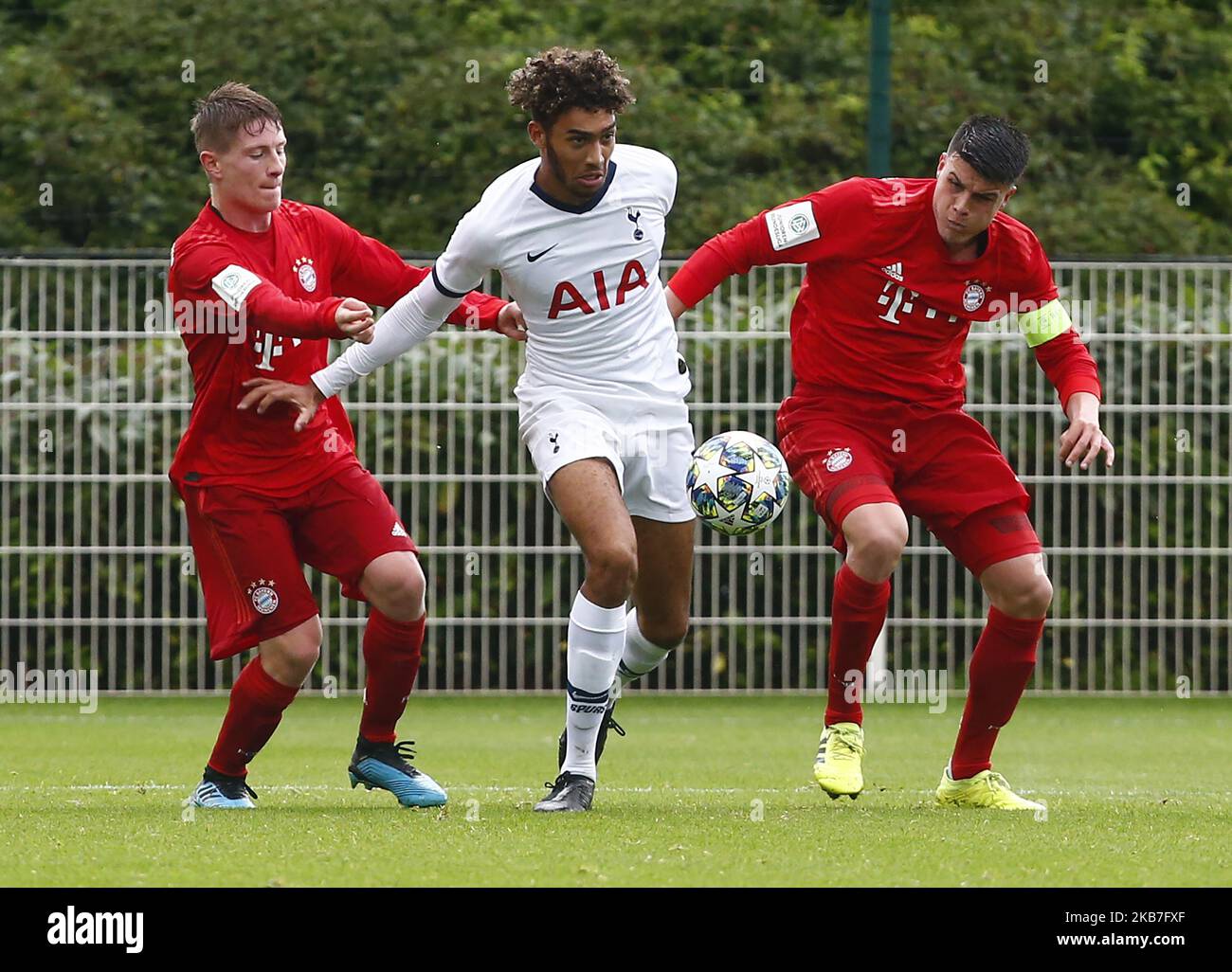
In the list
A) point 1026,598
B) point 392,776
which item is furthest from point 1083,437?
point 392,776

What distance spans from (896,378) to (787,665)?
15.6 feet

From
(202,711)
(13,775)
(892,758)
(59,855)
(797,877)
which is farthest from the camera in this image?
(202,711)

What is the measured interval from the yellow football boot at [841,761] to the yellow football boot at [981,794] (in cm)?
30

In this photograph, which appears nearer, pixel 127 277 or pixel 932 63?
pixel 127 277

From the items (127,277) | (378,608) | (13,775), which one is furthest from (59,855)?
(127,277)

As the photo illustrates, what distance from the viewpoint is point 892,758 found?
899cm

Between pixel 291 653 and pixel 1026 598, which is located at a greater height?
pixel 1026 598

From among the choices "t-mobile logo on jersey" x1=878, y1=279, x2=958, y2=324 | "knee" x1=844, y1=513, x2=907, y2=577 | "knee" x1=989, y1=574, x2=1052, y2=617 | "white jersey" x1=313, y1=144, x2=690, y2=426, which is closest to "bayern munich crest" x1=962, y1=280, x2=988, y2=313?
"t-mobile logo on jersey" x1=878, y1=279, x2=958, y2=324

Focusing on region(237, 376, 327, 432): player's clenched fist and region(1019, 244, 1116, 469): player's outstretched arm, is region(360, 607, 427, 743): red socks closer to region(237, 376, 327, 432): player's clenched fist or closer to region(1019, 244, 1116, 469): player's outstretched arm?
region(237, 376, 327, 432): player's clenched fist

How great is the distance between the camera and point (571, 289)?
6617 millimetres

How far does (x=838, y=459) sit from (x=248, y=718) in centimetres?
204

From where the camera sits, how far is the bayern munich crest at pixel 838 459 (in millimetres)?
6852

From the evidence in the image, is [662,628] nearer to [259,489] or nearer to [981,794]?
[981,794]

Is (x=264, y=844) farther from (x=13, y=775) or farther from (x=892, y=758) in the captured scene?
(x=892, y=758)
